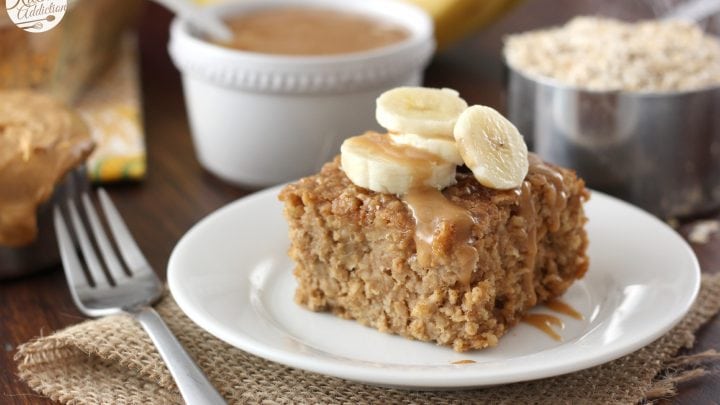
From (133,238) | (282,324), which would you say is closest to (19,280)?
(133,238)

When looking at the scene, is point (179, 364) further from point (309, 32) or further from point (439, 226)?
point (309, 32)

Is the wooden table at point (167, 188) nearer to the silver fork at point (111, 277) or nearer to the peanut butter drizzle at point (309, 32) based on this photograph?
the silver fork at point (111, 277)

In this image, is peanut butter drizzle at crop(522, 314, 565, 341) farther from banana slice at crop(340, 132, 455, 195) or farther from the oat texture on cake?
banana slice at crop(340, 132, 455, 195)

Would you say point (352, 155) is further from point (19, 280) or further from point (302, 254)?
Result: point (19, 280)

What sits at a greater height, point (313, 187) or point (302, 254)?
point (313, 187)

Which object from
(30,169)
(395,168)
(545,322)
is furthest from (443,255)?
(30,169)

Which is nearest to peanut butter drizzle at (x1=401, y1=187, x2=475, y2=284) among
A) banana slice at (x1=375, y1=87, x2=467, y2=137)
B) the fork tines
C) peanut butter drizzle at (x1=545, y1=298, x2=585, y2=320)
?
banana slice at (x1=375, y1=87, x2=467, y2=137)

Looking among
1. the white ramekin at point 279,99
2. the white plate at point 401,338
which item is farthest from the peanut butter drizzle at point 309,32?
the white plate at point 401,338
